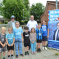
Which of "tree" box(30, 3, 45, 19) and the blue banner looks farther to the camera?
"tree" box(30, 3, 45, 19)

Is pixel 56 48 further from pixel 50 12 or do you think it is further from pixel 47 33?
pixel 50 12

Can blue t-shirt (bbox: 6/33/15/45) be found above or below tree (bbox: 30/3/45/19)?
below

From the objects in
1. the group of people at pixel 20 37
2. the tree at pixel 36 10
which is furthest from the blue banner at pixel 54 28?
the tree at pixel 36 10

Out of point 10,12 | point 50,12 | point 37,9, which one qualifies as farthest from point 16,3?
point 50,12

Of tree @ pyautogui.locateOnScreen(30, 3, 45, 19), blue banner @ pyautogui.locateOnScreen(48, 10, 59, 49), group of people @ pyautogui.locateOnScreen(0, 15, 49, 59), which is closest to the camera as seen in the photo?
group of people @ pyautogui.locateOnScreen(0, 15, 49, 59)

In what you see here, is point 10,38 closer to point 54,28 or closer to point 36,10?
point 54,28

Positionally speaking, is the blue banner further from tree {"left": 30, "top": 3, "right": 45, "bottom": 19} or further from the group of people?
tree {"left": 30, "top": 3, "right": 45, "bottom": 19}

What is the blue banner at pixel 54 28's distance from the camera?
4.54 metres

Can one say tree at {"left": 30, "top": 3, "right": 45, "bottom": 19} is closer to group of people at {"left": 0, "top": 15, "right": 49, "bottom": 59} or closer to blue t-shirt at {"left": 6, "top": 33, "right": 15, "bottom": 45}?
group of people at {"left": 0, "top": 15, "right": 49, "bottom": 59}

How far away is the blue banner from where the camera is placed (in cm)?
454

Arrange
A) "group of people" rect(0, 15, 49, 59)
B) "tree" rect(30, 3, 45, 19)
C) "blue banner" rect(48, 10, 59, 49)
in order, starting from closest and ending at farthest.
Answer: "group of people" rect(0, 15, 49, 59) → "blue banner" rect(48, 10, 59, 49) → "tree" rect(30, 3, 45, 19)

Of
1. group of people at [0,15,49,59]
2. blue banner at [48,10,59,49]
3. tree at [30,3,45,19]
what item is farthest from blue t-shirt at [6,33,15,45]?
tree at [30,3,45,19]

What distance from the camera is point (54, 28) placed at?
4.64 metres

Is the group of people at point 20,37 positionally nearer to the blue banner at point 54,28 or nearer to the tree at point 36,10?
the blue banner at point 54,28
